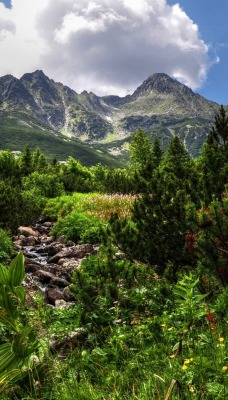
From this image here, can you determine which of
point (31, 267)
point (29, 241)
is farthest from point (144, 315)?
point (29, 241)

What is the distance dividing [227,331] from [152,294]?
1460mm

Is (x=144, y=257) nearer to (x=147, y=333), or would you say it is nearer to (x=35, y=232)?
(x=147, y=333)

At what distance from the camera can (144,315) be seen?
186 inches

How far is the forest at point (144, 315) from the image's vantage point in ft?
10.3

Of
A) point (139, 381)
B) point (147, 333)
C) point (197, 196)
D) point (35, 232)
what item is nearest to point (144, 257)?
point (197, 196)

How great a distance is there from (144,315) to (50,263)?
7823 millimetres

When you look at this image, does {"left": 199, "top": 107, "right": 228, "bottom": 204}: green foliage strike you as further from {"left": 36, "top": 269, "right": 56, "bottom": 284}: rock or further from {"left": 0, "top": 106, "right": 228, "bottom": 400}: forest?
{"left": 36, "top": 269, "right": 56, "bottom": 284}: rock

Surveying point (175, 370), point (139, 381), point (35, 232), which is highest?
point (175, 370)

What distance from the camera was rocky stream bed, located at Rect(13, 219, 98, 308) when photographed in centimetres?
789

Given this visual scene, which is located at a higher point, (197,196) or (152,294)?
(197,196)

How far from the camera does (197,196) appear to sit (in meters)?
6.60

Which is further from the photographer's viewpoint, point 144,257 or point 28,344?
point 144,257

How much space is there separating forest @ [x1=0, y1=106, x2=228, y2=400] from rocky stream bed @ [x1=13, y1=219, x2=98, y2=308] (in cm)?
140

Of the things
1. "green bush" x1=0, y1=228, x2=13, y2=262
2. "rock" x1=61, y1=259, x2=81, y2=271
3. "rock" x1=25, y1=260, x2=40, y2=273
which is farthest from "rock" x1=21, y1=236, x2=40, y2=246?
"rock" x1=25, y1=260, x2=40, y2=273
